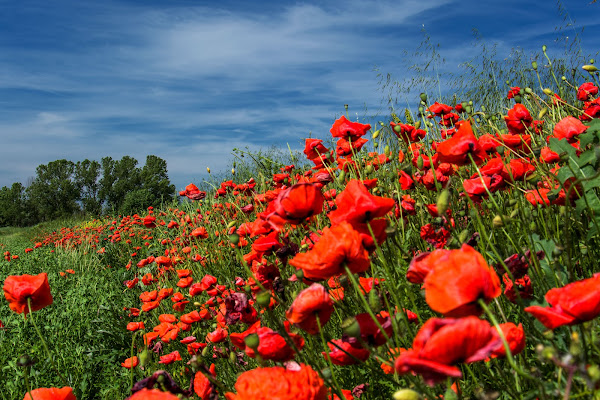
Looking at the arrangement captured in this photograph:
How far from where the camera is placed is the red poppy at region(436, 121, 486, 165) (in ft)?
4.41

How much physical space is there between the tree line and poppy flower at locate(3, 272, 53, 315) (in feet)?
137

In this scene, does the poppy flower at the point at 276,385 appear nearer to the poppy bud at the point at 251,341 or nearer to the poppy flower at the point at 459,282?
the poppy bud at the point at 251,341

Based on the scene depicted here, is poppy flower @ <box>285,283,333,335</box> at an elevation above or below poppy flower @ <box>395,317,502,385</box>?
below

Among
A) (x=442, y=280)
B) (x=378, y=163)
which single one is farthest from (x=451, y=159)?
(x=378, y=163)

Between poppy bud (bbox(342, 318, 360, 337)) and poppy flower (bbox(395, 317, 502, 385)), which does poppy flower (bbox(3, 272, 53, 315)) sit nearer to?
poppy bud (bbox(342, 318, 360, 337))

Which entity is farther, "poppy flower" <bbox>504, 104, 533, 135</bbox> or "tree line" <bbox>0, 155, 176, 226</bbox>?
"tree line" <bbox>0, 155, 176, 226</bbox>

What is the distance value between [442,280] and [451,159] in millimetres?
865

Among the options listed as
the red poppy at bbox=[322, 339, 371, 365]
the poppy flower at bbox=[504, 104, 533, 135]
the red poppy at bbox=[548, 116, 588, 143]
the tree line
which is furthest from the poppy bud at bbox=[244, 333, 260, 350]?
the tree line

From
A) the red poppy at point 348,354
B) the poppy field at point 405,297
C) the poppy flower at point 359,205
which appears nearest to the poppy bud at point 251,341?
the poppy field at point 405,297

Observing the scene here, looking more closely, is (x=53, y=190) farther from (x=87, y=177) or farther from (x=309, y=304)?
(x=309, y=304)

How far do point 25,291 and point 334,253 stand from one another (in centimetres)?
117

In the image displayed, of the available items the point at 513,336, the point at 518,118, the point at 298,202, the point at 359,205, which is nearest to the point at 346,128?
the point at 518,118

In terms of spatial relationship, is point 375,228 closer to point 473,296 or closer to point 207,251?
point 473,296

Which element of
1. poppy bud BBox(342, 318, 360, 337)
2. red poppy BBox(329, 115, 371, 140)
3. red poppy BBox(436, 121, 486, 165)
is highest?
red poppy BBox(329, 115, 371, 140)
